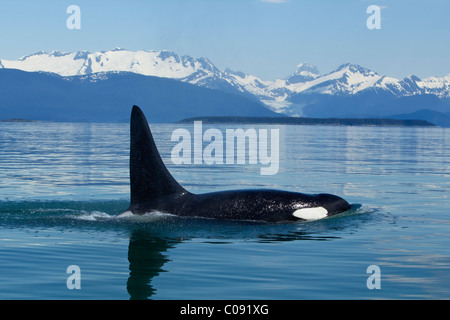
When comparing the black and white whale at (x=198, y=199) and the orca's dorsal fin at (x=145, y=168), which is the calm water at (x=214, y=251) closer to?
the black and white whale at (x=198, y=199)

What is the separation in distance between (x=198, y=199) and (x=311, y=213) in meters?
2.60

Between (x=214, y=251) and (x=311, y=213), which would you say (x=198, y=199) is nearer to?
(x=311, y=213)

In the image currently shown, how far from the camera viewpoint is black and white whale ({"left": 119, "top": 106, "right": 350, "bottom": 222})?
15.7 metres

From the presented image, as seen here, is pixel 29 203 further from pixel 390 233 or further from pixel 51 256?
pixel 390 233

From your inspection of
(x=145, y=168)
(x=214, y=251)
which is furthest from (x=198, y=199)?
(x=214, y=251)

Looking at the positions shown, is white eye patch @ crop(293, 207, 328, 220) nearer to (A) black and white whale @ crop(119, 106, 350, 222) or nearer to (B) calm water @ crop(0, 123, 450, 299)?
(A) black and white whale @ crop(119, 106, 350, 222)

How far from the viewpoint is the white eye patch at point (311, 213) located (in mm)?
15727

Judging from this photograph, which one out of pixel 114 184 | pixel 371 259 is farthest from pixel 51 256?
pixel 114 184

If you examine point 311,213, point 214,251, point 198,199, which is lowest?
point 214,251

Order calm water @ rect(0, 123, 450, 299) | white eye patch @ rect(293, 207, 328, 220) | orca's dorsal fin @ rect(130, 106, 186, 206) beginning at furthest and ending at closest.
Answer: orca's dorsal fin @ rect(130, 106, 186, 206)
white eye patch @ rect(293, 207, 328, 220)
calm water @ rect(0, 123, 450, 299)

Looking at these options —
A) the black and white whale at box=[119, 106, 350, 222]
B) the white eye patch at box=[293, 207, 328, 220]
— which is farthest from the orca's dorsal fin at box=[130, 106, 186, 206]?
the white eye patch at box=[293, 207, 328, 220]

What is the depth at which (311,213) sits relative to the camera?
15.8 m
